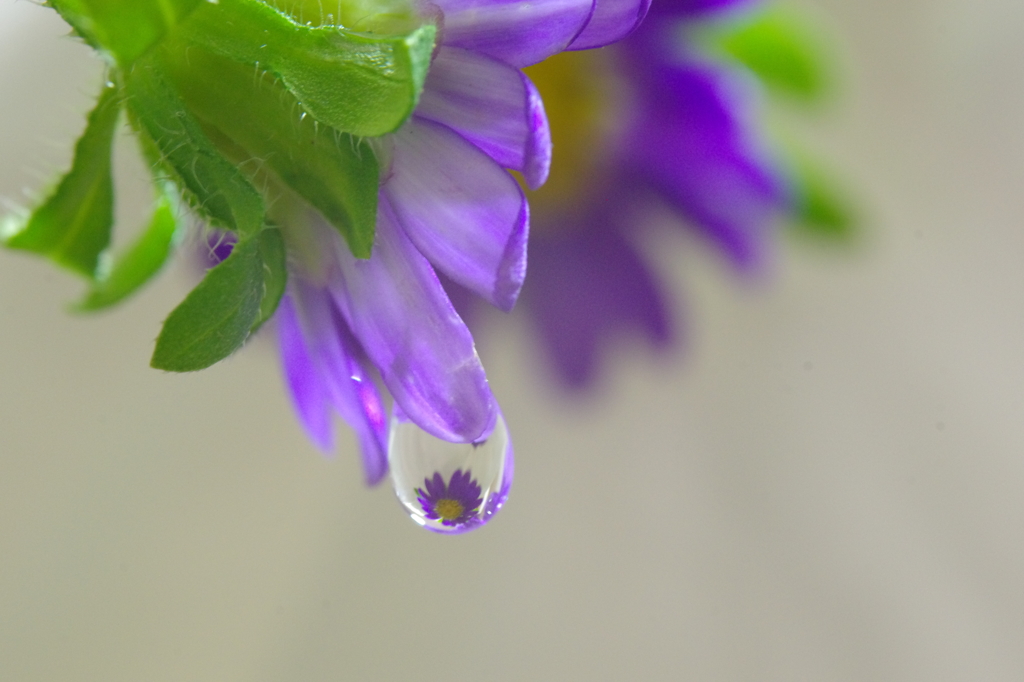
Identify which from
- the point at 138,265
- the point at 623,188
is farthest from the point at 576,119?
the point at 138,265

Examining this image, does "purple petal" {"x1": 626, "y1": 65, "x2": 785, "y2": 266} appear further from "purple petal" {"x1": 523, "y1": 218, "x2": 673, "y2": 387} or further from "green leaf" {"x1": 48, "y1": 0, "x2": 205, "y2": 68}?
"green leaf" {"x1": 48, "y1": 0, "x2": 205, "y2": 68}

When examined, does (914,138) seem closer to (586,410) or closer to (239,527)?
(586,410)

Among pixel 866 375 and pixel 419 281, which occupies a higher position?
pixel 419 281

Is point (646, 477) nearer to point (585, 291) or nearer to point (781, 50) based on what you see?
point (585, 291)

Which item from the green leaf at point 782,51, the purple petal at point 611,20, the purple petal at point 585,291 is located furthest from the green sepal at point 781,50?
the purple petal at point 611,20

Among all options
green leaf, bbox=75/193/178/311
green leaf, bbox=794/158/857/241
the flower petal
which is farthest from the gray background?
the flower petal

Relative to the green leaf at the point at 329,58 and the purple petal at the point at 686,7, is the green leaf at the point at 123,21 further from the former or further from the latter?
the purple petal at the point at 686,7

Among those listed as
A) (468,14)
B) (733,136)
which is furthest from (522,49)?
(733,136)
